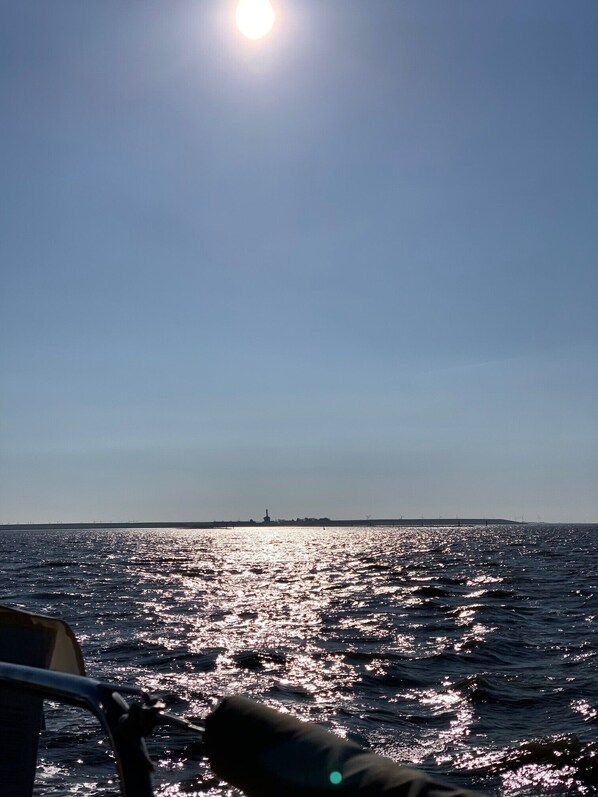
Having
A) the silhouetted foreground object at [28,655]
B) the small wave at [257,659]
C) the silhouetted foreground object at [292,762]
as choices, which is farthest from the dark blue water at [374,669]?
the silhouetted foreground object at [292,762]

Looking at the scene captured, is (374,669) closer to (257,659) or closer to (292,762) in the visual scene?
(257,659)

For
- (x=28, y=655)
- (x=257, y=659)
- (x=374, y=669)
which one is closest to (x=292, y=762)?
(x=28, y=655)

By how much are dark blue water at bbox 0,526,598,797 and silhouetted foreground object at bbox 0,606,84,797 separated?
4.87 metres

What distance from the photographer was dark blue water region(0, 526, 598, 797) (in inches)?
372

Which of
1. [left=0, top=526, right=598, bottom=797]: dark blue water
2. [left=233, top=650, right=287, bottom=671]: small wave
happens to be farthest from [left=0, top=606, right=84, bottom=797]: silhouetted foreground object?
[left=233, top=650, right=287, bottom=671]: small wave

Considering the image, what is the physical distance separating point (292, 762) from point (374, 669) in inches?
515

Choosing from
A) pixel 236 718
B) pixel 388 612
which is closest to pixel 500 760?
pixel 236 718

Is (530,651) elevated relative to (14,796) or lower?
lower

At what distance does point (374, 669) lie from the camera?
48.4 ft

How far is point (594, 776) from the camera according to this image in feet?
29.6

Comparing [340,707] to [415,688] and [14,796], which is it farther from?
[14,796]

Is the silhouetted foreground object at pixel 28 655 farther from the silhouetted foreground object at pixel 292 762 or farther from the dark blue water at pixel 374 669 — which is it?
the dark blue water at pixel 374 669

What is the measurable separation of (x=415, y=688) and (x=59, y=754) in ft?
21.1

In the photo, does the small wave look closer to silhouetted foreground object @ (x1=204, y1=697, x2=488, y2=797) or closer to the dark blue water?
the dark blue water
